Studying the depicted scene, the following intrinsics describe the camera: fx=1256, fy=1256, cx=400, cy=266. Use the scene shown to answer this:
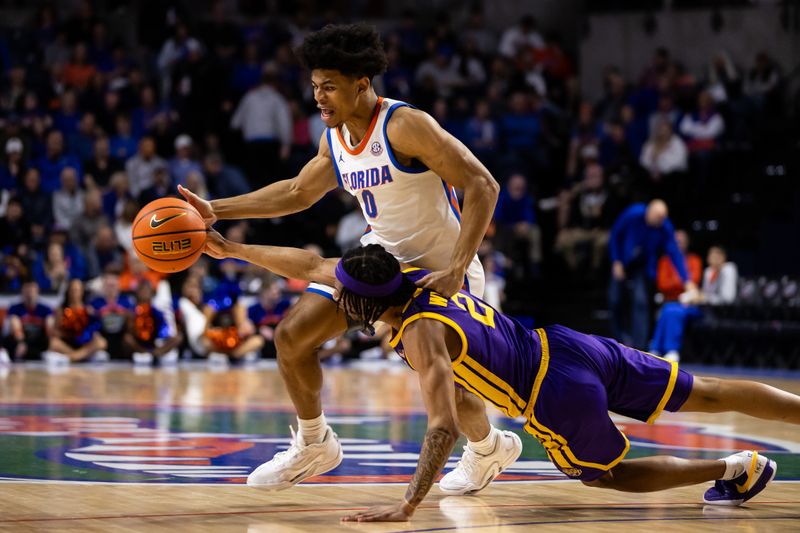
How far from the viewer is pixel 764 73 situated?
16812 millimetres

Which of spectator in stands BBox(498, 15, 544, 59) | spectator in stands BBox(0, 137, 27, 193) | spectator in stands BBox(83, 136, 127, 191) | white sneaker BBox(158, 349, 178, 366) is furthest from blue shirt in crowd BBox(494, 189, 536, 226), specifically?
spectator in stands BBox(0, 137, 27, 193)

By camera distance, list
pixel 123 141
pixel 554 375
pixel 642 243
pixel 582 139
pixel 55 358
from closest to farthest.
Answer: pixel 554 375 → pixel 55 358 → pixel 642 243 → pixel 123 141 → pixel 582 139

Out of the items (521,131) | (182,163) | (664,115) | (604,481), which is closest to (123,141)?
(182,163)

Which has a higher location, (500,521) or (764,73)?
(764,73)

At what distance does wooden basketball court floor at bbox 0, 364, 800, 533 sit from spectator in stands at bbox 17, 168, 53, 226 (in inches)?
197

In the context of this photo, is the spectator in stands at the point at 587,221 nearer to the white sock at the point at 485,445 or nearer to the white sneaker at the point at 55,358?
the white sneaker at the point at 55,358

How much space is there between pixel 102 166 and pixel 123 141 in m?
0.66

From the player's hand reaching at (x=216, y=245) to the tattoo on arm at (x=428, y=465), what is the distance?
1.31 metres

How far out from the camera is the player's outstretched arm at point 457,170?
16.7ft

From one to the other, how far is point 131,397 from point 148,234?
16.1 ft

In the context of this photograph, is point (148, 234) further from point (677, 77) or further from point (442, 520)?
point (677, 77)

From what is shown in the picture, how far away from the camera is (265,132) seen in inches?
664

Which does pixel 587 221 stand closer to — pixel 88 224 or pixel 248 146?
pixel 248 146

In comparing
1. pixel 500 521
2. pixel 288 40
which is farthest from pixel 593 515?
pixel 288 40
